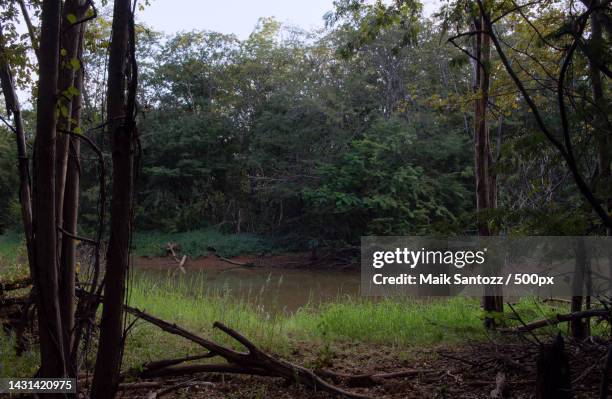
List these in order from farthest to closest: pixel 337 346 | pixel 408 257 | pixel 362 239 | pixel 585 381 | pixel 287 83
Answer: pixel 287 83, pixel 362 239, pixel 408 257, pixel 337 346, pixel 585 381

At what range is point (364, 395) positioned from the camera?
9.57 feet

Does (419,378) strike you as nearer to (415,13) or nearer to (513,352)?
(513,352)

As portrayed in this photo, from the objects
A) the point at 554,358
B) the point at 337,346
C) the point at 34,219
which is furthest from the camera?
the point at 337,346

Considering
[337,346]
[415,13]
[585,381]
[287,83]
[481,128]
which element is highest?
[287,83]

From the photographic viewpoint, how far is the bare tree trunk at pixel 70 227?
2.10 metres

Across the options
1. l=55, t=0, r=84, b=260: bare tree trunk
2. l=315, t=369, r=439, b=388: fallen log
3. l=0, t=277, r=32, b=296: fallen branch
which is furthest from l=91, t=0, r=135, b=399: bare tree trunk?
l=0, t=277, r=32, b=296: fallen branch

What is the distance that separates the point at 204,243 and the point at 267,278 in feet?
17.6

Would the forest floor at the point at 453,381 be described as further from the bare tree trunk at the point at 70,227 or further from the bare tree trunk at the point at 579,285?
the bare tree trunk at the point at 70,227

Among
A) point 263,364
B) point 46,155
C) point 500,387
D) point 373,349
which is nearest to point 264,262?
point 373,349

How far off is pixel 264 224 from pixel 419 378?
1663 centimetres

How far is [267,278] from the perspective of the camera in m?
13.9

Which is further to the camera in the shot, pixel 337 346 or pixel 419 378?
pixel 337 346

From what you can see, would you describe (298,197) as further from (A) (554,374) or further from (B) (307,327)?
(A) (554,374)

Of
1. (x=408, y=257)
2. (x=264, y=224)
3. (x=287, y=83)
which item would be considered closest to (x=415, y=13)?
(x=408, y=257)
